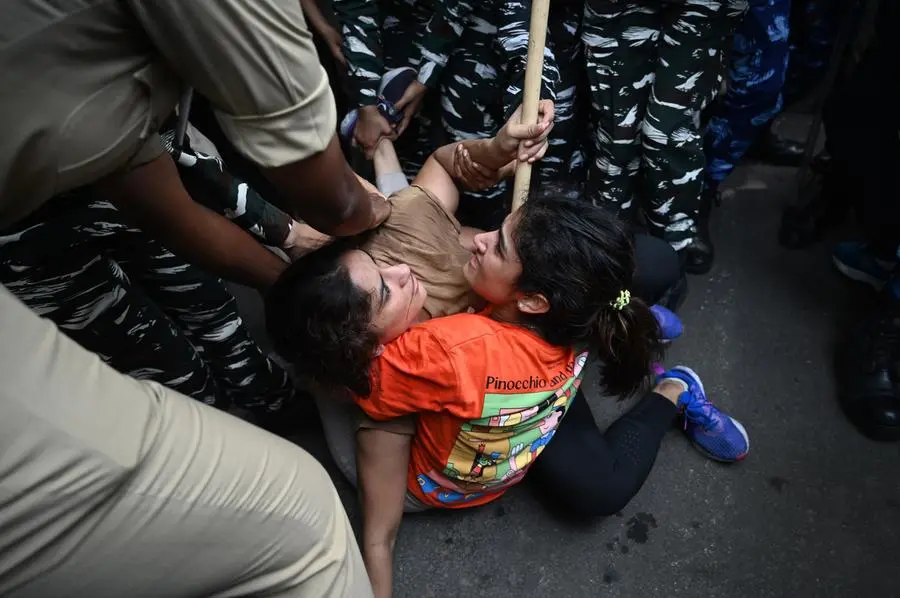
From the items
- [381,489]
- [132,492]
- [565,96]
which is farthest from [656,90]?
[132,492]

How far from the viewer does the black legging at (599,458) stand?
4.68 feet

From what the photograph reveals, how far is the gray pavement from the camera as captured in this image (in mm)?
1435

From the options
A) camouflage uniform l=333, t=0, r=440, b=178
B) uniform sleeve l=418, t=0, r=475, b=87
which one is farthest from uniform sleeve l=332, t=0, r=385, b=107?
uniform sleeve l=418, t=0, r=475, b=87

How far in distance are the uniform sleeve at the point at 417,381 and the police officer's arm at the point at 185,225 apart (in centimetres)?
28

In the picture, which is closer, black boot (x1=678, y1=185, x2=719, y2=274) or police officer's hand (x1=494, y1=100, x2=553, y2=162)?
police officer's hand (x1=494, y1=100, x2=553, y2=162)

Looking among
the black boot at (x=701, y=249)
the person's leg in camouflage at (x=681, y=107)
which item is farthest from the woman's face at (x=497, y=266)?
the black boot at (x=701, y=249)

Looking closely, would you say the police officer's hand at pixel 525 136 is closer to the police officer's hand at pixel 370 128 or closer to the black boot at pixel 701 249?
the police officer's hand at pixel 370 128

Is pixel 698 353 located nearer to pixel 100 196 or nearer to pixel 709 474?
pixel 709 474

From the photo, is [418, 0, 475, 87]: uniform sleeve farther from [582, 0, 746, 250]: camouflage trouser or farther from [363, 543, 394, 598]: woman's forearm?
[363, 543, 394, 598]: woman's forearm

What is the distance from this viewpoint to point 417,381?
1.22 m

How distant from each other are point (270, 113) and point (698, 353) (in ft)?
4.79

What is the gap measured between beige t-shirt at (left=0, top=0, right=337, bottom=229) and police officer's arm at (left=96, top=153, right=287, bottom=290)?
147 mm

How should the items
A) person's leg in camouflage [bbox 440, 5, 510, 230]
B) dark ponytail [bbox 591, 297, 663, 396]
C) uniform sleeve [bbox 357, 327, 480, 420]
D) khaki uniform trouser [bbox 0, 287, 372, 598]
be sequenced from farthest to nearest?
person's leg in camouflage [bbox 440, 5, 510, 230] → dark ponytail [bbox 591, 297, 663, 396] → uniform sleeve [bbox 357, 327, 480, 420] → khaki uniform trouser [bbox 0, 287, 372, 598]

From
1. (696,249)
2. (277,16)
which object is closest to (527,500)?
(696,249)
